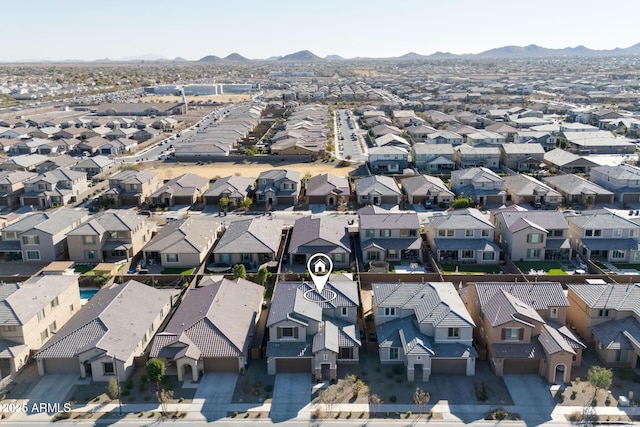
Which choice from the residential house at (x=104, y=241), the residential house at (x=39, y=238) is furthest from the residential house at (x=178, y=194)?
the residential house at (x=104, y=241)

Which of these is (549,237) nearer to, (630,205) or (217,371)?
(630,205)

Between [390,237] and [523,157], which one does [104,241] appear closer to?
[390,237]

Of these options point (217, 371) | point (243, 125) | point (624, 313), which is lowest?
point (217, 371)

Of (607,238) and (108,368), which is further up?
(607,238)

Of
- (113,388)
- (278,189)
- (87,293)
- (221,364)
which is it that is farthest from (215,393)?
(278,189)

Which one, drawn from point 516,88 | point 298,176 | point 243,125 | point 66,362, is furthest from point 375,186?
point 516,88

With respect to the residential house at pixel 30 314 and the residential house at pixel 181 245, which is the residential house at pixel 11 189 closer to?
the residential house at pixel 181 245

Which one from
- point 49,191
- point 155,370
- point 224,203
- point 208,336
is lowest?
point 155,370
